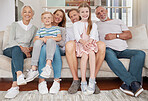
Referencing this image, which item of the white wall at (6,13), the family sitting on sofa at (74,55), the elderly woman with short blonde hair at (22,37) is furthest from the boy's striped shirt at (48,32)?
the white wall at (6,13)

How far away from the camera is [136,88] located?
52.2 inches

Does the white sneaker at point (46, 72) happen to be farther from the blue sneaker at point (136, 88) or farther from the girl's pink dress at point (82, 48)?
the blue sneaker at point (136, 88)

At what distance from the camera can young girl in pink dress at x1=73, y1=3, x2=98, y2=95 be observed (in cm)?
144

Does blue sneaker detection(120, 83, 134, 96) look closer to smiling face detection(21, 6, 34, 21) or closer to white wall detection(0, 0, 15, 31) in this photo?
smiling face detection(21, 6, 34, 21)

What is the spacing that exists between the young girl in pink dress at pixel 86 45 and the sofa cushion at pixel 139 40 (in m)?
0.83

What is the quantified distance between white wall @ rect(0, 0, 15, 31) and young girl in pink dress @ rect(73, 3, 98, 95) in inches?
79.9

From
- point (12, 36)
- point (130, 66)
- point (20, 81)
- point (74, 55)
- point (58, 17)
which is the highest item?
point (58, 17)

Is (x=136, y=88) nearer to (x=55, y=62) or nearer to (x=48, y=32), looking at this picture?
(x=55, y=62)

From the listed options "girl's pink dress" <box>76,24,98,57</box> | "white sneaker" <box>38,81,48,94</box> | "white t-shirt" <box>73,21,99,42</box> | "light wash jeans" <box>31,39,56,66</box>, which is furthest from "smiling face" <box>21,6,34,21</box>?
"white sneaker" <box>38,81,48,94</box>

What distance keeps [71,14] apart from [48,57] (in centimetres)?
88

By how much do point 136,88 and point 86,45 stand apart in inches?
24.1

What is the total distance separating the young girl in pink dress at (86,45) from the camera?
4.71 feet

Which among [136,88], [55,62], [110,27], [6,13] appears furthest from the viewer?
[6,13]

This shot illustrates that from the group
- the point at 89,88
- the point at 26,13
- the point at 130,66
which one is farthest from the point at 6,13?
the point at 130,66
